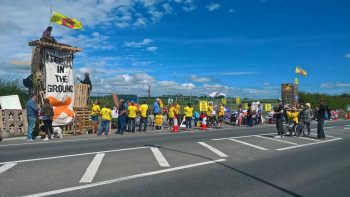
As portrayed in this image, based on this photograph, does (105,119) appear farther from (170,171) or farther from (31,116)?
(170,171)

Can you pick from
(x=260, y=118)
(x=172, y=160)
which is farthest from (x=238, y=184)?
(x=260, y=118)

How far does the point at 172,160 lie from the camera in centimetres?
1013

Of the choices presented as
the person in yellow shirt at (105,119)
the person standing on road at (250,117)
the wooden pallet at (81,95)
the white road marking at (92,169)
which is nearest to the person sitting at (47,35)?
the wooden pallet at (81,95)

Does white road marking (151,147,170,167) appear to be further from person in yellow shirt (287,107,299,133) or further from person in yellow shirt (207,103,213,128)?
person in yellow shirt (207,103,213,128)

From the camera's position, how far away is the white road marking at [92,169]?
750 centimetres

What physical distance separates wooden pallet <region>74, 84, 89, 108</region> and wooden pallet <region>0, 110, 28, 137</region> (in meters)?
3.12

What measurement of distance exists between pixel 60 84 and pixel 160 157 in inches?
400

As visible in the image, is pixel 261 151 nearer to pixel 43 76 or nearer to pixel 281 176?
pixel 281 176

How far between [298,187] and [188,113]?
15.9m

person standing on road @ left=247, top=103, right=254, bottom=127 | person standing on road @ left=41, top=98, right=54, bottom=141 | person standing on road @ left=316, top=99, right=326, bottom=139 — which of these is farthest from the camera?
person standing on road @ left=247, top=103, right=254, bottom=127

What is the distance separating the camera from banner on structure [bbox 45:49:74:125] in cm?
1814

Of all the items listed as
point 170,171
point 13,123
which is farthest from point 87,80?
point 170,171

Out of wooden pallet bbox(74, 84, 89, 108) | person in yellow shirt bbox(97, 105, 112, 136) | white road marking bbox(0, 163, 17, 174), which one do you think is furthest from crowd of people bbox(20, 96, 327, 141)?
white road marking bbox(0, 163, 17, 174)

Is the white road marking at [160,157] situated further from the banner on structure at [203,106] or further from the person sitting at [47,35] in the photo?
the banner on structure at [203,106]
